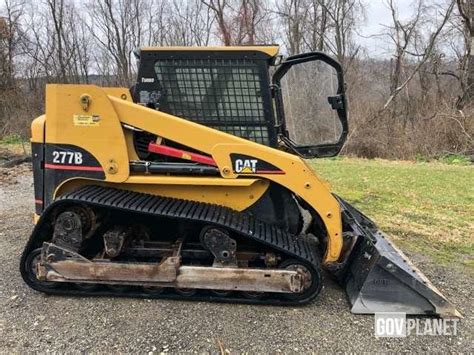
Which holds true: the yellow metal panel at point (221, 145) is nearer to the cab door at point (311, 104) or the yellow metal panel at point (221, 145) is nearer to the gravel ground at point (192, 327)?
the cab door at point (311, 104)

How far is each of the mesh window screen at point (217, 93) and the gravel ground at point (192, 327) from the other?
4.81 feet

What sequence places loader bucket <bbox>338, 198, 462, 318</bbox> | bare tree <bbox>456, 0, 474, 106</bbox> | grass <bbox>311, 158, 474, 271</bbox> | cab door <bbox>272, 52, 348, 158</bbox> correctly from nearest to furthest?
loader bucket <bbox>338, 198, 462, 318</bbox>, cab door <bbox>272, 52, 348, 158</bbox>, grass <bbox>311, 158, 474, 271</bbox>, bare tree <bbox>456, 0, 474, 106</bbox>

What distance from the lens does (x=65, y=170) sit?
144 inches

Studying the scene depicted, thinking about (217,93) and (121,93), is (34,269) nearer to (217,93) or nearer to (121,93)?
(121,93)

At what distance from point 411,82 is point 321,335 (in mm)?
19898

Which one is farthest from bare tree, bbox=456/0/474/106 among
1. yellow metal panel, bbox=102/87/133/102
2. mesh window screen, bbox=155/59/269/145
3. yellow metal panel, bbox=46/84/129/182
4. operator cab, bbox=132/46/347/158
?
yellow metal panel, bbox=46/84/129/182

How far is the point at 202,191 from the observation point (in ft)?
12.1

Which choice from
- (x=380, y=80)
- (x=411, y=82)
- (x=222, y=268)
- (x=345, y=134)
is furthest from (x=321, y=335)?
(x=380, y=80)

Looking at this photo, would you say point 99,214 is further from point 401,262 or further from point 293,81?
point 401,262

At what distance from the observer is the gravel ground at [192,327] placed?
302cm

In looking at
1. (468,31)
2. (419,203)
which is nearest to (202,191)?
(419,203)

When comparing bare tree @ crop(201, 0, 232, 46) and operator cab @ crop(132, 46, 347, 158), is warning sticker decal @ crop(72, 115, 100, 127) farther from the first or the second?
bare tree @ crop(201, 0, 232, 46)

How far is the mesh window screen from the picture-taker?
3.75 meters

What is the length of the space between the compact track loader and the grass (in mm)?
1490
